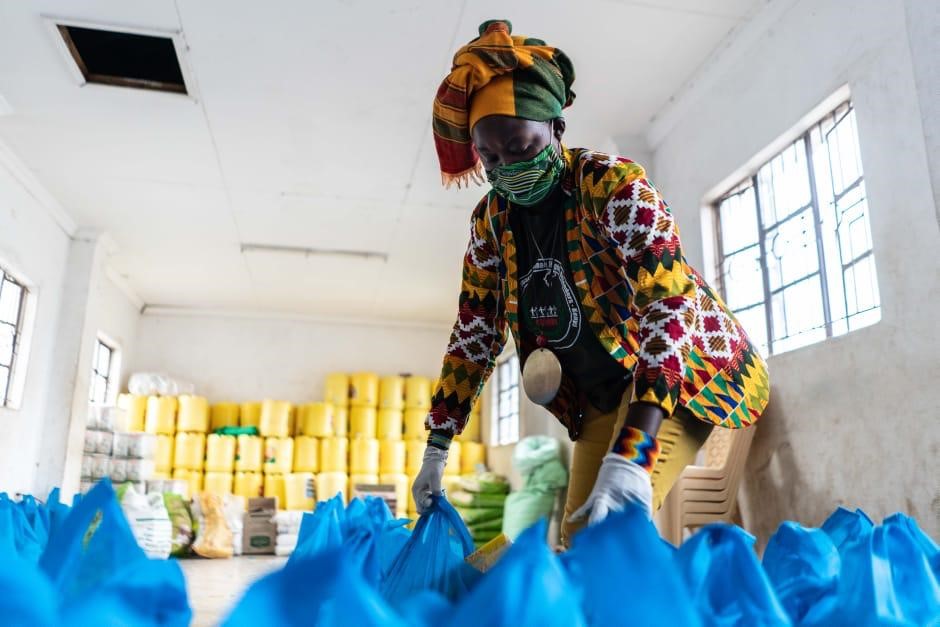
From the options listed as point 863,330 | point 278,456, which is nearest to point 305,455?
point 278,456

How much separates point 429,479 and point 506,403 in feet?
24.1

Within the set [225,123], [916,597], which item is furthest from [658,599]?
[225,123]

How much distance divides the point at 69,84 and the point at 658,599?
439cm

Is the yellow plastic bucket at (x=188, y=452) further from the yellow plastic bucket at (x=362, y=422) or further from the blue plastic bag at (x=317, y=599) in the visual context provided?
the blue plastic bag at (x=317, y=599)

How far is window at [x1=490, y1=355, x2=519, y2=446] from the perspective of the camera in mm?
8235

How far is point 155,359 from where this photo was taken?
8.61 meters

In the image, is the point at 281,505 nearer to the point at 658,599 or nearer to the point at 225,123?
the point at 225,123

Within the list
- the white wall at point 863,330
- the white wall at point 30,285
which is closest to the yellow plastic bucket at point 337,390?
the white wall at point 30,285

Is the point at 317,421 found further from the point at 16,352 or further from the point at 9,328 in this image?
the point at 9,328

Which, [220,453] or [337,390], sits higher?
[337,390]

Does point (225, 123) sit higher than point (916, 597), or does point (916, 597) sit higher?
Result: point (225, 123)

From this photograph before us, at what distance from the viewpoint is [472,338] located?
1420 millimetres

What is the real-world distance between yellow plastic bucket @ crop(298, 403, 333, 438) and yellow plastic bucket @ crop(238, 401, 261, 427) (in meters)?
0.49

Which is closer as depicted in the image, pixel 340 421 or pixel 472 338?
pixel 472 338
